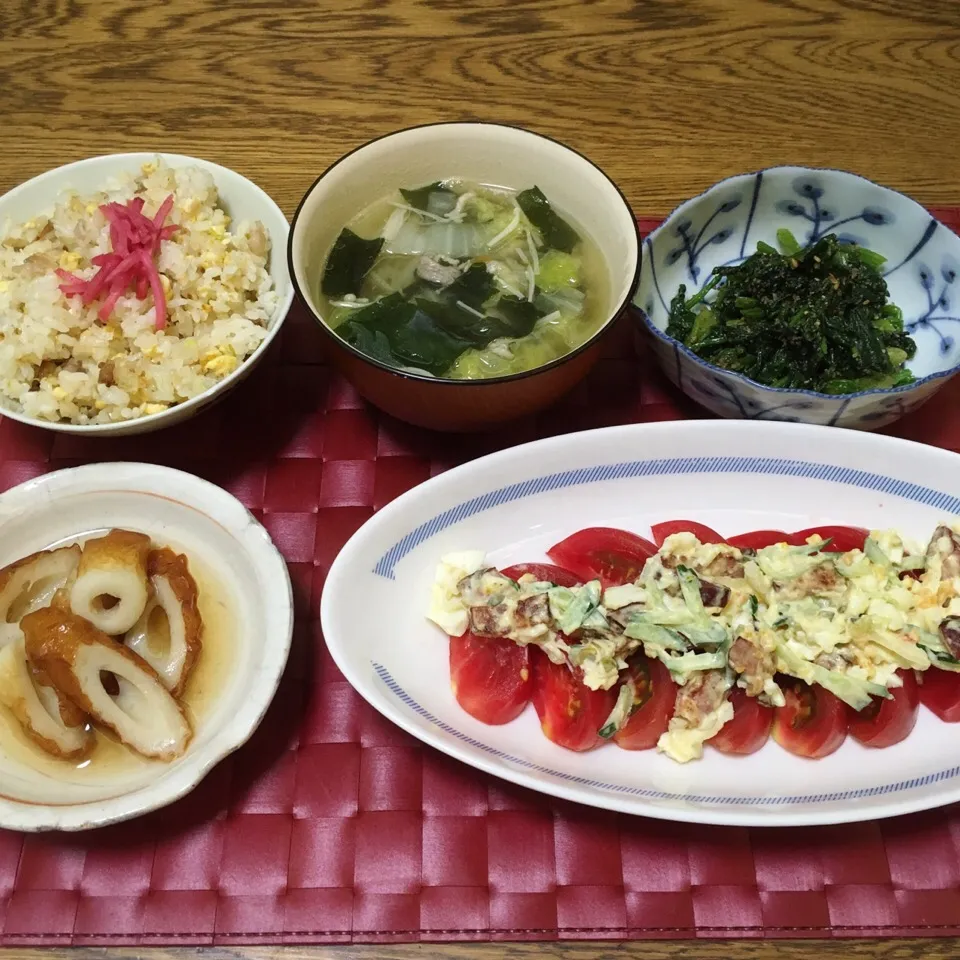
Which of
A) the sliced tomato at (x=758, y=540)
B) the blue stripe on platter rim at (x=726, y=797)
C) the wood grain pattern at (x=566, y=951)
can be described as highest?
the sliced tomato at (x=758, y=540)

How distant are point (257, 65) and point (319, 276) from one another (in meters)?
1.14

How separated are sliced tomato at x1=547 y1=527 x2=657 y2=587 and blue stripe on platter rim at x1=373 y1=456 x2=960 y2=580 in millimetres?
117

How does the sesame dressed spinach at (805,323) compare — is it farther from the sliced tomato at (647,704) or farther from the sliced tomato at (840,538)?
the sliced tomato at (647,704)

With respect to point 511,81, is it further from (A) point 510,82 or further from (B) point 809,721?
(B) point 809,721

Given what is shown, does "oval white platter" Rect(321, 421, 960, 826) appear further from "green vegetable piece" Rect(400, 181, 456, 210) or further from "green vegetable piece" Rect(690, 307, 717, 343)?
"green vegetable piece" Rect(400, 181, 456, 210)

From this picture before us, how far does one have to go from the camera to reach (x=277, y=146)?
89.3 inches

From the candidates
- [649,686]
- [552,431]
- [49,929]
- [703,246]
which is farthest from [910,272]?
[49,929]

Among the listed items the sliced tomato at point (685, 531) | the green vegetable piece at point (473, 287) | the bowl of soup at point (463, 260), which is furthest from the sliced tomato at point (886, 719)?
the green vegetable piece at point (473, 287)

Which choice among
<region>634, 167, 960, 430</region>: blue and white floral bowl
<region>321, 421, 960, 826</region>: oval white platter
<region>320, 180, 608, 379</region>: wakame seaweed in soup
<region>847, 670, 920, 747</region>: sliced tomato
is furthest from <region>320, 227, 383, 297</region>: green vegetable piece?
<region>847, 670, 920, 747</region>: sliced tomato

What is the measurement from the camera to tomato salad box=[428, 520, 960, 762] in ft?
4.51

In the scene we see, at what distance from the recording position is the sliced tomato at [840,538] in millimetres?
1554

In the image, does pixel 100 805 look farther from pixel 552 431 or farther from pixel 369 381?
pixel 552 431

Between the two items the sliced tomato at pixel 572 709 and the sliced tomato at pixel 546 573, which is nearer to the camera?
the sliced tomato at pixel 572 709

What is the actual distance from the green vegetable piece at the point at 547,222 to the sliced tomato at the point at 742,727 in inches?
39.1
